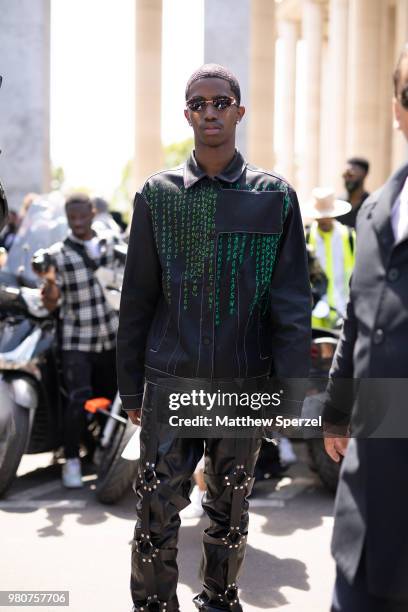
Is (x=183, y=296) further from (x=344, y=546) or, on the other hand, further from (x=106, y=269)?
(x=106, y=269)

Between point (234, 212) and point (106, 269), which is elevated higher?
point (234, 212)

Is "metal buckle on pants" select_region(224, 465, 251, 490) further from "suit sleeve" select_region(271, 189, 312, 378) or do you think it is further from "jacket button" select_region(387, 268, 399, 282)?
"jacket button" select_region(387, 268, 399, 282)

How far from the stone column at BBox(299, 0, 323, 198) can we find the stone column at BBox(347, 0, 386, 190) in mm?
6872

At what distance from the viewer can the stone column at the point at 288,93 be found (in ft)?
138

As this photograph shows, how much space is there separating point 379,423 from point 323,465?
367 cm

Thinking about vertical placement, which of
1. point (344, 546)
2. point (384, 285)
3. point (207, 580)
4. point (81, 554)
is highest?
point (384, 285)

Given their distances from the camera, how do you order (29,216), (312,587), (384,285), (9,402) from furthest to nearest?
(29,216) < (9,402) < (312,587) < (384,285)

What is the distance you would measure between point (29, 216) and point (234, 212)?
4176mm

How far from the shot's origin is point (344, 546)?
227 centimetres

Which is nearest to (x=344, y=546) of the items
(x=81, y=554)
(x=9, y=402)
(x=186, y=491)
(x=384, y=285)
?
(x=384, y=285)

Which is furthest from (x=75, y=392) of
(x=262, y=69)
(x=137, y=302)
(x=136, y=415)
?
(x=262, y=69)

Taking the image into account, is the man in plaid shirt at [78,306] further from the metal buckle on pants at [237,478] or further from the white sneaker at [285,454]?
the metal buckle on pants at [237,478]

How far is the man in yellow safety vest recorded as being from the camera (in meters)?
6.68

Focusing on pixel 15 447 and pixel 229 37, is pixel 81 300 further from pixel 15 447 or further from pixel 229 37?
pixel 229 37
